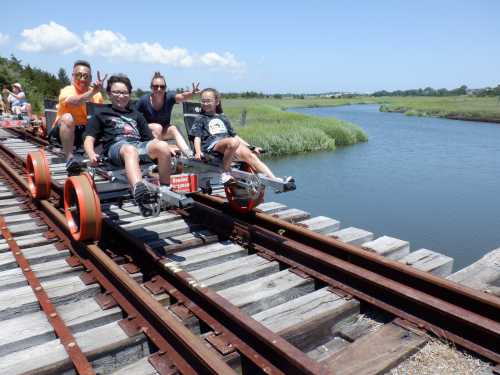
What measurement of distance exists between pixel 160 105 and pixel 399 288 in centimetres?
426

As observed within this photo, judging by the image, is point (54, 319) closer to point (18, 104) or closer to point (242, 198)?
point (242, 198)

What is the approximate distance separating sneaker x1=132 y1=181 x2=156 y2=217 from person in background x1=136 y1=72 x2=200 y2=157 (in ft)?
7.19

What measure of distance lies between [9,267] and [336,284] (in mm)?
2724

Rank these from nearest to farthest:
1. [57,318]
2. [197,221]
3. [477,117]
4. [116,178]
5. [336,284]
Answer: [57,318], [336,284], [116,178], [197,221], [477,117]

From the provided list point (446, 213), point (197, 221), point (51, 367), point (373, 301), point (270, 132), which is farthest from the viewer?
point (270, 132)

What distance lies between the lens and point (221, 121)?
206 inches

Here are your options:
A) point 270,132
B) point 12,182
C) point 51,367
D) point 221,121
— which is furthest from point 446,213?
point 270,132

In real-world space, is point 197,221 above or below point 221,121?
below


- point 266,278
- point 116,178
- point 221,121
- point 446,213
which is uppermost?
point 221,121

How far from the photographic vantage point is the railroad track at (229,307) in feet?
7.57

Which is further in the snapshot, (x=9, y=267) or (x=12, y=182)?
(x=12, y=182)

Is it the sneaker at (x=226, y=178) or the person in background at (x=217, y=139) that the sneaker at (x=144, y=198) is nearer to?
the sneaker at (x=226, y=178)

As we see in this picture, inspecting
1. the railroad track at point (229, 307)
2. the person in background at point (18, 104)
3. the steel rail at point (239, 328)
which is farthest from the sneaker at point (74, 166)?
the person in background at point (18, 104)

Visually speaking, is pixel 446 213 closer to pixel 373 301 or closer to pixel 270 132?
pixel 373 301
